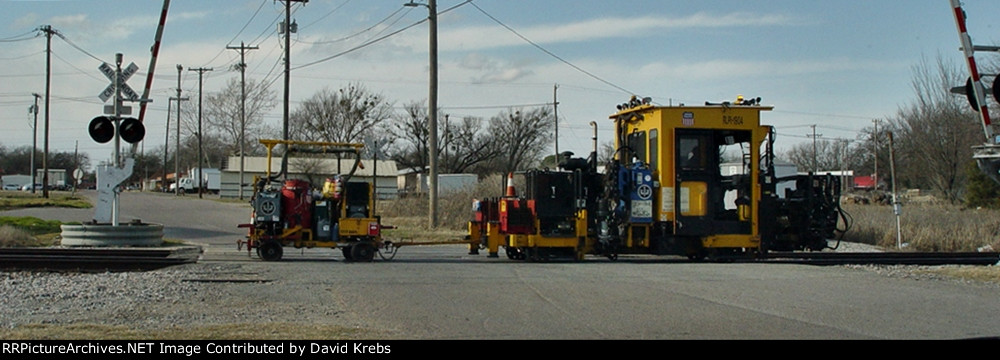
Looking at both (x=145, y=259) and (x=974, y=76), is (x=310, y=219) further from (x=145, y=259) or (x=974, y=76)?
(x=974, y=76)

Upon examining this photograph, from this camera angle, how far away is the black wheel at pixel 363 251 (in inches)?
607

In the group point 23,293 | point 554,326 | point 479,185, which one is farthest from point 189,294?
point 479,185

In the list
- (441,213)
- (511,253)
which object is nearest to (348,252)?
(511,253)

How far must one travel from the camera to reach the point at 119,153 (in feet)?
63.4

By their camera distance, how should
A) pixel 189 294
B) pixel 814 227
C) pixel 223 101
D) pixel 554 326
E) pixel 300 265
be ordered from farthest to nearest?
pixel 223 101 → pixel 814 227 → pixel 300 265 → pixel 189 294 → pixel 554 326

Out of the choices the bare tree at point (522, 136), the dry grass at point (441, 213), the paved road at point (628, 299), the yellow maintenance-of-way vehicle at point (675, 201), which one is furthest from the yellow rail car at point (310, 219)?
the bare tree at point (522, 136)

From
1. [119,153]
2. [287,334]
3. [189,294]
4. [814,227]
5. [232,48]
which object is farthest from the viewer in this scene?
[232,48]

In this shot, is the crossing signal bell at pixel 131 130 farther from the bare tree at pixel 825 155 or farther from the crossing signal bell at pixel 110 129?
the bare tree at pixel 825 155

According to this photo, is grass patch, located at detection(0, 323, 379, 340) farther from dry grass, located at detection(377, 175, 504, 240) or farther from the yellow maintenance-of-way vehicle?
dry grass, located at detection(377, 175, 504, 240)

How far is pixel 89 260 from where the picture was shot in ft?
45.4

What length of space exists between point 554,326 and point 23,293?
6483 mm

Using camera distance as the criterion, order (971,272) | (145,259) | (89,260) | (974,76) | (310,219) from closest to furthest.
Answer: (974,76)
(971,272)
(89,260)
(145,259)
(310,219)

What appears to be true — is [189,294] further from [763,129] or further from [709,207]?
[763,129]

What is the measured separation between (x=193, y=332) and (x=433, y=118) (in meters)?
19.1
